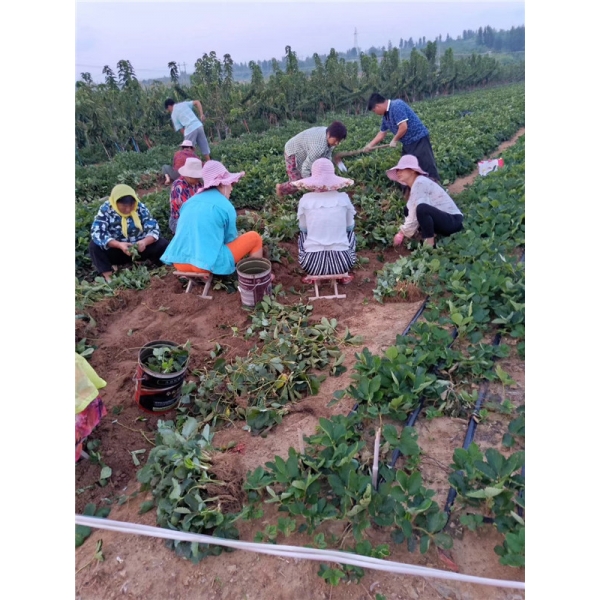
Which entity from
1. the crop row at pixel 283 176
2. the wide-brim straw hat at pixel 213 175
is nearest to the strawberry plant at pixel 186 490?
the wide-brim straw hat at pixel 213 175

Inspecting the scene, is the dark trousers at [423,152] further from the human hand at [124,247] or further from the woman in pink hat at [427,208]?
the human hand at [124,247]

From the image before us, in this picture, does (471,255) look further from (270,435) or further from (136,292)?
(136,292)

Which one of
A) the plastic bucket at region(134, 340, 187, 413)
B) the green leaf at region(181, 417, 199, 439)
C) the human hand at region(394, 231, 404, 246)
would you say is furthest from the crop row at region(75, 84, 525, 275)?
the green leaf at region(181, 417, 199, 439)

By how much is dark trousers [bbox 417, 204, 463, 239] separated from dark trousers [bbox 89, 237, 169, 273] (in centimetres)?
287

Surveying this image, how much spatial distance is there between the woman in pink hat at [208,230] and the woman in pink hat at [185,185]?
0.70 metres

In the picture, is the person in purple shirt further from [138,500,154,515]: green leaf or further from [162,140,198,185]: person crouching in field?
[138,500,154,515]: green leaf

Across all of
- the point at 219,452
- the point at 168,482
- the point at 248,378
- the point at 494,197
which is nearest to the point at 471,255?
the point at 494,197

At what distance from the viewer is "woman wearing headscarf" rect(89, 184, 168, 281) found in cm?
474

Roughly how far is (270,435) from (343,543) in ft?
2.94

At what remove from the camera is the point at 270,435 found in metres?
2.75

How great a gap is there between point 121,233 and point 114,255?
10.5 inches

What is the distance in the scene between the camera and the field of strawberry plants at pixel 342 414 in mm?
1974

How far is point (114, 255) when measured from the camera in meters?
5.01

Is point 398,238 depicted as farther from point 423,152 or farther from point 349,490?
point 349,490
